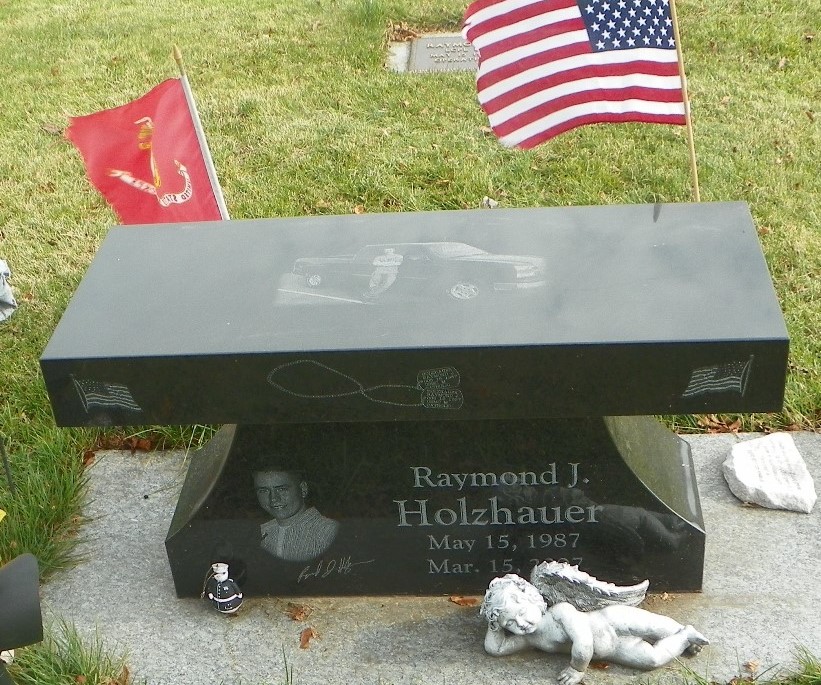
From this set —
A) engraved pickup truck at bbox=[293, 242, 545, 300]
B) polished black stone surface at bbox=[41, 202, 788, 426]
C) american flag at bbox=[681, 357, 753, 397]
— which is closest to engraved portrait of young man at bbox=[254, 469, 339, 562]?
polished black stone surface at bbox=[41, 202, 788, 426]

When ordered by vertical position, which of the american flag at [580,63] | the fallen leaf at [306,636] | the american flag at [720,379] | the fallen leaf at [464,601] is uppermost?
the american flag at [580,63]

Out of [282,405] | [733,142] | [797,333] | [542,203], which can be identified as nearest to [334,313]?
[282,405]

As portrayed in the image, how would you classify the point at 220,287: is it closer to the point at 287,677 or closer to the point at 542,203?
the point at 287,677

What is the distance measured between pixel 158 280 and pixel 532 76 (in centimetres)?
164

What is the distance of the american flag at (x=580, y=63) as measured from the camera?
405 centimetres

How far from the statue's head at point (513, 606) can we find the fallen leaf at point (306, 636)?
63 cm

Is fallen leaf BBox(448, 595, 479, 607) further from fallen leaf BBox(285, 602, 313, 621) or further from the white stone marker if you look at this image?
the white stone marker

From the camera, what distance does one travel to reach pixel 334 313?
11.1ft

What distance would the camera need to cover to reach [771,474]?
4.27 m

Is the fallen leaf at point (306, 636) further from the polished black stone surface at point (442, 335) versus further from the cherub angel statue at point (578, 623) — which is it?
the polished black stone surface at point (442, 335)

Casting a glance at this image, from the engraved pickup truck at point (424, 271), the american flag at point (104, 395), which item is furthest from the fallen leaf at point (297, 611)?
the engraved pickup truck at point (424, 271)

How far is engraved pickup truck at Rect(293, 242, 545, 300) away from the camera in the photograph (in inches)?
137
